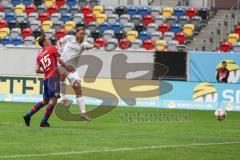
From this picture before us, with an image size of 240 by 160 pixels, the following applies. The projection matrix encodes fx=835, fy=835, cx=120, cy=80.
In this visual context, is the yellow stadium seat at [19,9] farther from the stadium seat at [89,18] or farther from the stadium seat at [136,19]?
the stadium seat at [136,19]

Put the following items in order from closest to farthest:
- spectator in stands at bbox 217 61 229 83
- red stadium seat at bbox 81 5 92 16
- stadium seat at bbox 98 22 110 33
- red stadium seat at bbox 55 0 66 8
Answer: spectator in stands at bbox 217 61 229 83
stadium seat at bbox 98 22 110 33
red stadium seat at bbox 81 5 92 16
red stadium seat at bbox 55 0 66 8

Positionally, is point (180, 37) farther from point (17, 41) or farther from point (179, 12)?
point (17, 41)

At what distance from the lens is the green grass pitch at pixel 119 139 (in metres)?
14.9

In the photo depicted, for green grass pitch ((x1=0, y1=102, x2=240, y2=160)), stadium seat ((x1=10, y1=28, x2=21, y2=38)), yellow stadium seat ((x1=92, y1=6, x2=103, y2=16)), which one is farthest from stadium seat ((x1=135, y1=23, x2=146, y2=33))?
green grass pitch ((x1=0, y1=102, x2=240, y2=160))

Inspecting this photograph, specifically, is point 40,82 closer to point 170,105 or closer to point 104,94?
point 104,94

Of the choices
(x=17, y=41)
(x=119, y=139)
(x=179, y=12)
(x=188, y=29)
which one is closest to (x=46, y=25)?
(x=17, y=41)

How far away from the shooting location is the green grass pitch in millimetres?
14852

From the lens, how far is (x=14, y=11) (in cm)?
4028

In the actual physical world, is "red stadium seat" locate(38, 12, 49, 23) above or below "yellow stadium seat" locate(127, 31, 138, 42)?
above

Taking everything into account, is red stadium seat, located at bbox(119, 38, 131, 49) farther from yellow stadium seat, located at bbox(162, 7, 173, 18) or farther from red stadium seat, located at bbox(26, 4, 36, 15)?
red stadium seat, located at bbox(26, 4, 36, 15)

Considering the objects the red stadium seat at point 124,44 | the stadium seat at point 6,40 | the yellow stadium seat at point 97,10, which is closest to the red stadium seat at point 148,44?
the red stadium seat at point 124,44

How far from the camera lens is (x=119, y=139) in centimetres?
1730

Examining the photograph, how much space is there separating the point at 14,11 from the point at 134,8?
19.1ft

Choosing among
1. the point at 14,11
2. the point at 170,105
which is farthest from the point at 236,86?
the point at 14,11
